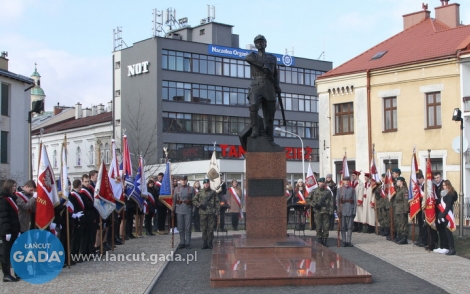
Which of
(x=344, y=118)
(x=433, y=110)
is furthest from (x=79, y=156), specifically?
(x=433, y=110)

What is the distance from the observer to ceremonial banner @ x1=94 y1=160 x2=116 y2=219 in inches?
655

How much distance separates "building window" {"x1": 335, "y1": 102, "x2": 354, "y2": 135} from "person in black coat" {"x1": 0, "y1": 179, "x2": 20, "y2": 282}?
27.5 m

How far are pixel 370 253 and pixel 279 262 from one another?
15.9 ft

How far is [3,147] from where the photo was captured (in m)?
43.0

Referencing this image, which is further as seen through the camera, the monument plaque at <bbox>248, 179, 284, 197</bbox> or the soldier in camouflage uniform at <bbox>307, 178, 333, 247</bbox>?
the soldier in camouflage uniform at <bbox>307, 178, 333, 247</bbox>

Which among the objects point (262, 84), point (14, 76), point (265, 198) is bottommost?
point (265, 198)

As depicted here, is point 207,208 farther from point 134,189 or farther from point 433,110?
point 433,110

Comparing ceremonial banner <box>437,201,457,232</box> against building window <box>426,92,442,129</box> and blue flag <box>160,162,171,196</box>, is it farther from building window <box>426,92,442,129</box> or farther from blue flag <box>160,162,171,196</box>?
building window <box>426,92,442,129</box>

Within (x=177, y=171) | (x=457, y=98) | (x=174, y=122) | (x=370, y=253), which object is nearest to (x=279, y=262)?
(x=370, y=253)

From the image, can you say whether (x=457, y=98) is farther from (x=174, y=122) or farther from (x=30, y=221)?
(x=174, y=122)

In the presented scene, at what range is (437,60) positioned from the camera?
111ft

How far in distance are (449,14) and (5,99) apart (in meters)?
28.9

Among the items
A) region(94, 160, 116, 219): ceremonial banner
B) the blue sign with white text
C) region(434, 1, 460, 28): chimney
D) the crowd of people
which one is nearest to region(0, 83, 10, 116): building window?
the blue sign with white text

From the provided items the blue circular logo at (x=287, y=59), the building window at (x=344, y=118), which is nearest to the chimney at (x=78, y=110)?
the blue circular logo at (x=287, y=59)
